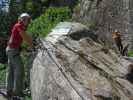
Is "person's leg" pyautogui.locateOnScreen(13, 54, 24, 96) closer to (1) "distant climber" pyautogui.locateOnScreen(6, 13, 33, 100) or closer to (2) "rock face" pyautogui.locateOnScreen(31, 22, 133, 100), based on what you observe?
(1) "distant climber" pyautogui.locateOnScreen(6, 13, 33, 100)

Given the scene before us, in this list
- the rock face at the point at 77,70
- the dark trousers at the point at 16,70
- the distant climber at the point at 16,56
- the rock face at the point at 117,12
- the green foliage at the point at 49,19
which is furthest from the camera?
the rock face at the point at 117,12

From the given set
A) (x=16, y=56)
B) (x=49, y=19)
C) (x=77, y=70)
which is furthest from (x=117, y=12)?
(x=77, y=70)

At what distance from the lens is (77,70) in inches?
342

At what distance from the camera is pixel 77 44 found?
363 inches

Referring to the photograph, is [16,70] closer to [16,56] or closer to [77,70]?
[16,56]

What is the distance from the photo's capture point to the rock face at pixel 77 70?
330 inches

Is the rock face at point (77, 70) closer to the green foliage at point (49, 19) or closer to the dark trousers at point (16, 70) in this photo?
the dark trousers at point (16, 70)

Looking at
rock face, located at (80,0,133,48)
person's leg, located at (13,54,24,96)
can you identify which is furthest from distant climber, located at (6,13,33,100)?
rock face, located at (80,0,133,48)

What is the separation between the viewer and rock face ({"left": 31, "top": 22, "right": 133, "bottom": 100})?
8.38 metres

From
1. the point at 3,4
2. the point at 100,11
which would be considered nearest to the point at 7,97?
the point at 100,11

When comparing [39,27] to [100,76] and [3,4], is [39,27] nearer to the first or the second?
[3,4]

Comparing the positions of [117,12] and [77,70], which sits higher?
[77,70]

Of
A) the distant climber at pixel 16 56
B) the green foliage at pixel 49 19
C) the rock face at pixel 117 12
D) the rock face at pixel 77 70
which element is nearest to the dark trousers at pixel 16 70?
the distant climber at pixel 16 56

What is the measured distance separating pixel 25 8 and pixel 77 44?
23.2 m
